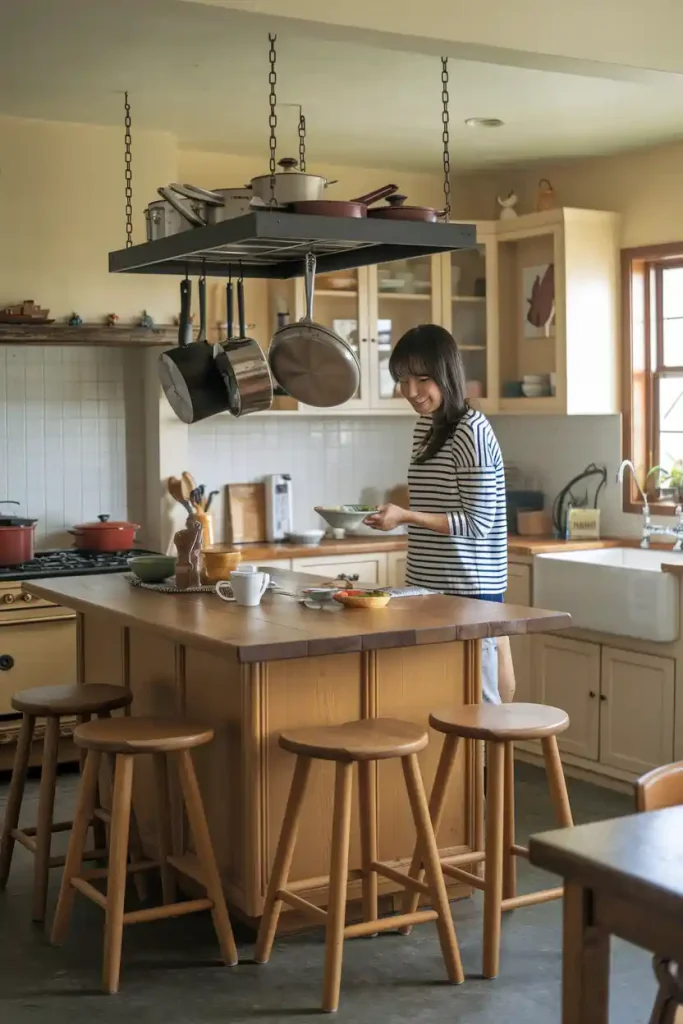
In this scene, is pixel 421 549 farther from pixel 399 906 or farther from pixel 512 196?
pixel 512 196

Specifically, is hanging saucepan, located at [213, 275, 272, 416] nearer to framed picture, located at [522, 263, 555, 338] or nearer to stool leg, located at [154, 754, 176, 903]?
stool leg, located at [154, 754, 176, 903]

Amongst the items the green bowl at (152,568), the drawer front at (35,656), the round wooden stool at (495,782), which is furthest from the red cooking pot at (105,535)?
the round wooden stool at (495,782)

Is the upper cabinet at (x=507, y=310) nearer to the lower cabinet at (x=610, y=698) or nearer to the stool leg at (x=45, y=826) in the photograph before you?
the lower cabinet at (x=610, y=698)

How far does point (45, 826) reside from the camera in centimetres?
381

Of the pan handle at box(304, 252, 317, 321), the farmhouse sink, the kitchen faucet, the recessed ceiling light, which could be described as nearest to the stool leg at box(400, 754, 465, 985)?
the pan handle at box(304, 252, 317, 321)

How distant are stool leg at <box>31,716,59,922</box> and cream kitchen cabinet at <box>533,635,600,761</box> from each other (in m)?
2.25

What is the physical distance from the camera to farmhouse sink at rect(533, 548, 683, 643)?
16.3 ft

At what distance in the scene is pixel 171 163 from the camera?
564 centimetres

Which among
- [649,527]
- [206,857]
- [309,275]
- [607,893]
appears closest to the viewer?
[607,893]

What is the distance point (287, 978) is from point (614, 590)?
2346 mm

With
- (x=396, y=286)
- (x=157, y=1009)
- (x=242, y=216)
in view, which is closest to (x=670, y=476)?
(x=396, y=286)

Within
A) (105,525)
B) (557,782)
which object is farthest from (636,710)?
(105,525)

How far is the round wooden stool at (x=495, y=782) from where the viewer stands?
328 cm

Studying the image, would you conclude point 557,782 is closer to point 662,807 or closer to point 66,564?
point 662,807
